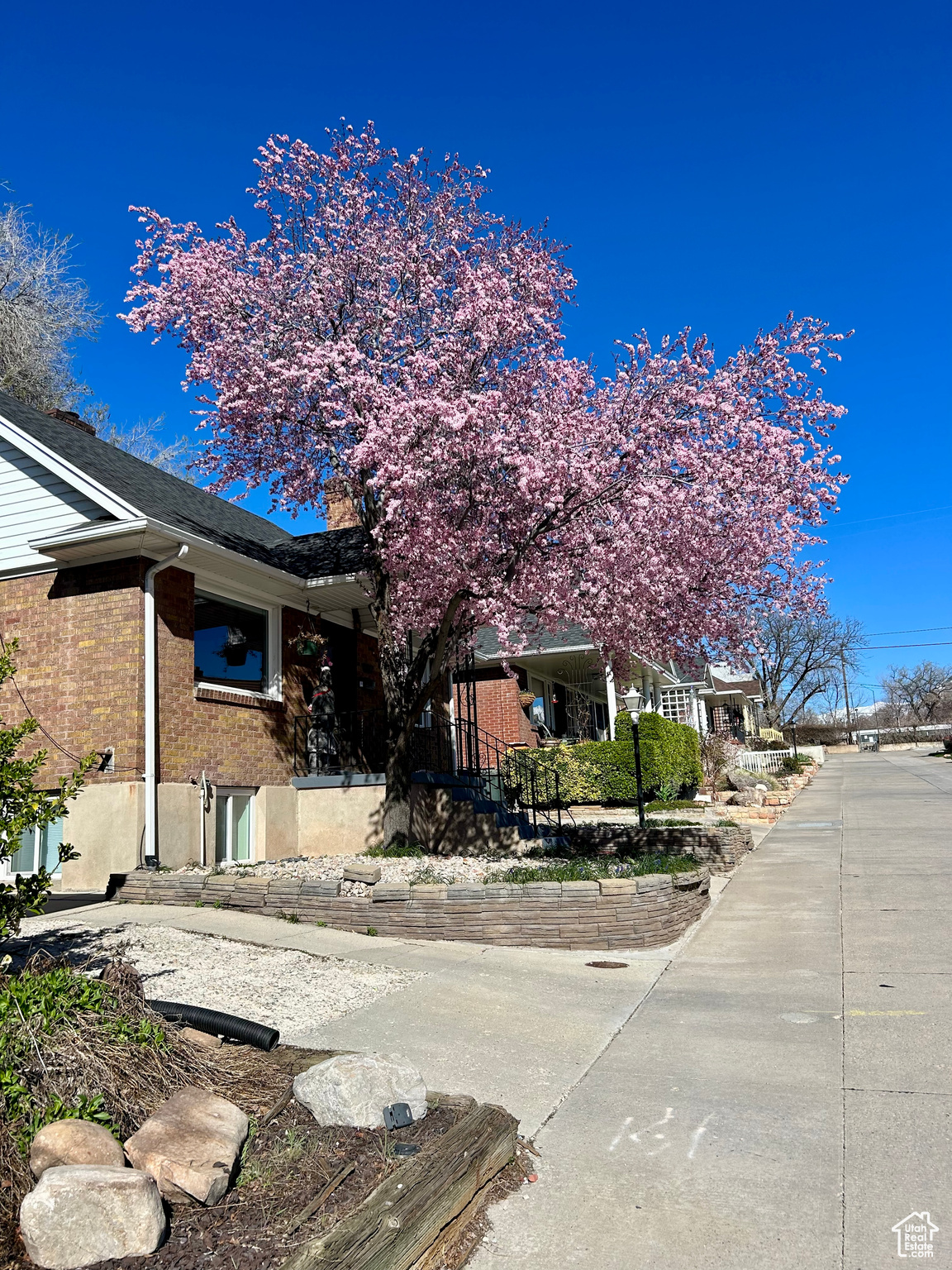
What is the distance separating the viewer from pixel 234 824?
12445 millimetres

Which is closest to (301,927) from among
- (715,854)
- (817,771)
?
(715,854)

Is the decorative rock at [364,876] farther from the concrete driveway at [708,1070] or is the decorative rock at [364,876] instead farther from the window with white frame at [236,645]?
the window with white frame at [236,645]

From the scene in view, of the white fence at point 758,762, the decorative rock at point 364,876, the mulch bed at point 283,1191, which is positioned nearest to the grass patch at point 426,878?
the decorative rock at point 364,876

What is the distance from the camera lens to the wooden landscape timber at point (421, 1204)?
2.89 m

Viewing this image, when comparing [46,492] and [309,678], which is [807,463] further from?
[46,492]

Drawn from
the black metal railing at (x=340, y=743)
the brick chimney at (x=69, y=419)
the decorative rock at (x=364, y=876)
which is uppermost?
the brick chimney at (x=69, y=419)

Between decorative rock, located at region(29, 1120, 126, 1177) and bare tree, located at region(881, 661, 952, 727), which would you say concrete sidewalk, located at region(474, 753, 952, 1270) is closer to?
decorative rock, located at region(29, 1120, 126, 1177)

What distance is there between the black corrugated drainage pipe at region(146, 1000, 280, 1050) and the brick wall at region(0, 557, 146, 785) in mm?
6251

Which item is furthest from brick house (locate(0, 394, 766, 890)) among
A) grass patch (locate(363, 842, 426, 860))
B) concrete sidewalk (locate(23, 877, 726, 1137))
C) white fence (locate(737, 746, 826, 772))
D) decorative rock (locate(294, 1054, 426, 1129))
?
white fence (locate(737, 746, 826, 772))

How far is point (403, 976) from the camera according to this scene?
7137mm

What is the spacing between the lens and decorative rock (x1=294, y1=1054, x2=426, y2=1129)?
384 cm

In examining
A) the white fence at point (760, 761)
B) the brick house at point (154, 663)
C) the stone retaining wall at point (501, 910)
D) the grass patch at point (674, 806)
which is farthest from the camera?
the white fence at point (760, 761)

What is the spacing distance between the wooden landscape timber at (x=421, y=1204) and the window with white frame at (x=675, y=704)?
1205 inches

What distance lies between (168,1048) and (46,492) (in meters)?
9.37
